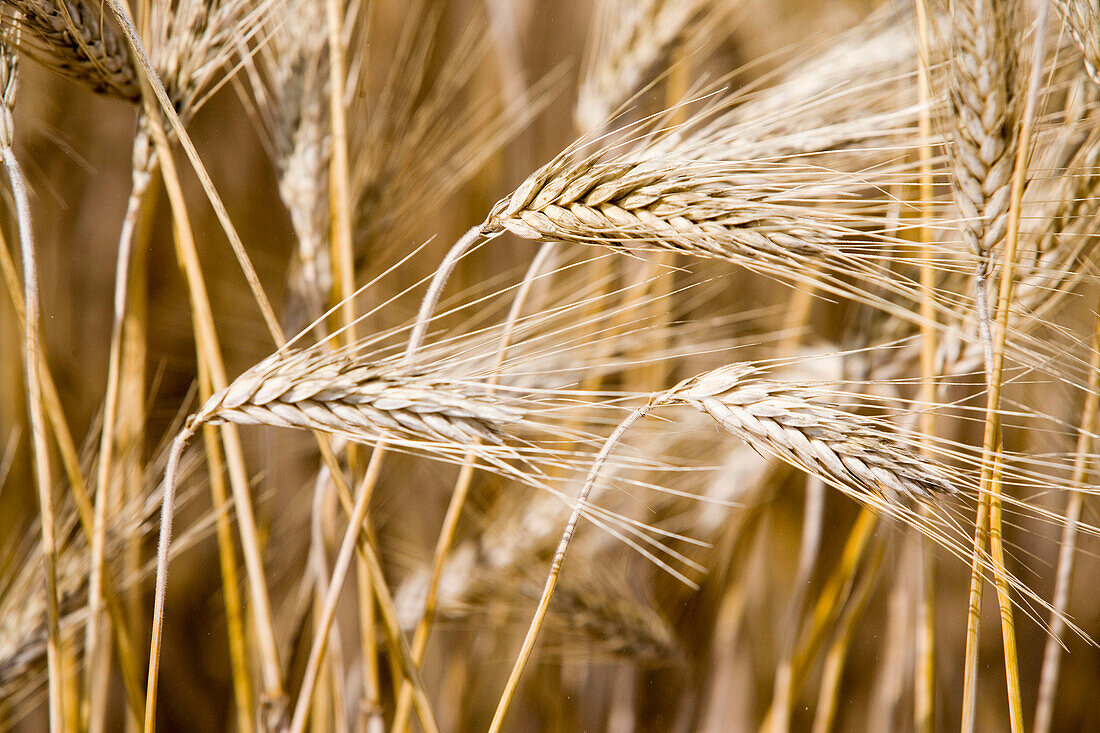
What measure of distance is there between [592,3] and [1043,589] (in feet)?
3.61

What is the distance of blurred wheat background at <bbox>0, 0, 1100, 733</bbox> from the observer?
43 cm

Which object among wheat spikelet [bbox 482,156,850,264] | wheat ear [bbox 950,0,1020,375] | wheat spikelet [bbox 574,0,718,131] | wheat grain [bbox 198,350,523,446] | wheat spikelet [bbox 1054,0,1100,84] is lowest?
wheat grain [bbox 198,350,523,446]

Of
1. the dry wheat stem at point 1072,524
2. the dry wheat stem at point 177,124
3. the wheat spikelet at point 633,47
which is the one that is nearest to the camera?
the dry wheat stem at point 177,124

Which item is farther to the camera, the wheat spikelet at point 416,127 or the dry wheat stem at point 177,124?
the wheat spikelet at point 416,127

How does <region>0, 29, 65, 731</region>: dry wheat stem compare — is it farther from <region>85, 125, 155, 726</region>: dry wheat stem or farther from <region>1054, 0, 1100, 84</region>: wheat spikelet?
<region>1054, 0, 1100, 84</region>: wheat spikelet

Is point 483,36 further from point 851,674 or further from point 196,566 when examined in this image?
point 851,674

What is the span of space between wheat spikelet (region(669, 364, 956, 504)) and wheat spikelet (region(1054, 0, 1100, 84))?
0.32m

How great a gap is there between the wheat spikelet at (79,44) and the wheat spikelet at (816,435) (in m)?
0.49

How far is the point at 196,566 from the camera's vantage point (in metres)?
0.95

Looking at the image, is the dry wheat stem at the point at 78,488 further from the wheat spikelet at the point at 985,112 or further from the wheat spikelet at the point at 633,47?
the wheat spikelet at the point at 985,112

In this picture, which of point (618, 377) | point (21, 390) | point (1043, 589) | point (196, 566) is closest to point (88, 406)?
point (21, 390)

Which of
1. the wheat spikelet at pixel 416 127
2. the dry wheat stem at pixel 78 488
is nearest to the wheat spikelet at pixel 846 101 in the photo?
the wheat spikelet at pixel 416 127

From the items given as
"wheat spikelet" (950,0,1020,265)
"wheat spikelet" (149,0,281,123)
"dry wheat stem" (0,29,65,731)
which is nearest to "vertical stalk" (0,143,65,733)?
"dry wheat stem" (0,29,65,731)

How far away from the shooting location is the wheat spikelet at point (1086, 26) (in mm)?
445
